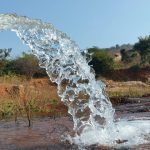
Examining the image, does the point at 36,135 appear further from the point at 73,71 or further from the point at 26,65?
the point at 26,65

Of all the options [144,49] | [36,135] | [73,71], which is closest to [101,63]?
[144,49]

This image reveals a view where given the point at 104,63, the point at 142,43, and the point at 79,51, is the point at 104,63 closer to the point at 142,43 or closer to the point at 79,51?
the point at 142,43

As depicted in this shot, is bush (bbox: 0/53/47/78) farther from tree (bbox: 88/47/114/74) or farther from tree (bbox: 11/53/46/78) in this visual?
tree (bbox: 88/47/114/74)

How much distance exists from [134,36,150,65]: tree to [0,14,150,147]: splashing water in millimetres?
40477

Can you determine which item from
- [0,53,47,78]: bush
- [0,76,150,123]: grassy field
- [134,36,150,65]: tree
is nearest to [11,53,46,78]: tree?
[0,53,47,78]: bush

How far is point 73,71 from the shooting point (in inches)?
608

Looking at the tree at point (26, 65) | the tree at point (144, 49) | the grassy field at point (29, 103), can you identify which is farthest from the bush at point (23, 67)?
the tree at point (144, 49)

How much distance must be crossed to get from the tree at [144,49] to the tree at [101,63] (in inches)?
235

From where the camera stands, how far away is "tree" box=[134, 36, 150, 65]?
5644 centimetres

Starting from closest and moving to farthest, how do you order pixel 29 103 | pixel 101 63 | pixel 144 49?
pixel 29 103
pixel 101 63
pixel 144 49

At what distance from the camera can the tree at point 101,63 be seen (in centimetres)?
4997

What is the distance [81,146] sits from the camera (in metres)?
12.0

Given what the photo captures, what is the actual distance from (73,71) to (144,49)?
42.8 meters

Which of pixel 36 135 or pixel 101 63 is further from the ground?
pixel 101 63
